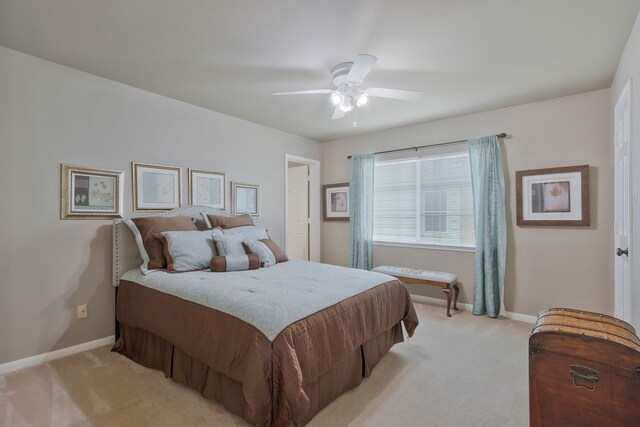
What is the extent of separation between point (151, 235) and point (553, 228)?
4.14 meters

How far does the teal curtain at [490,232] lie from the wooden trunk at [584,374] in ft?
7.23

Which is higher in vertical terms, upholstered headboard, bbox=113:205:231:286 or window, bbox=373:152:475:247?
window, bbox=373:152:475:247

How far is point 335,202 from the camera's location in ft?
17.1

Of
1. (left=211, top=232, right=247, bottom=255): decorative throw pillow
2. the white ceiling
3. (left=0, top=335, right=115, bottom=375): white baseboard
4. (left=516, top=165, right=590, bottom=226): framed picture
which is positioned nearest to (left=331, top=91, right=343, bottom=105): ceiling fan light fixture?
the white ceiling

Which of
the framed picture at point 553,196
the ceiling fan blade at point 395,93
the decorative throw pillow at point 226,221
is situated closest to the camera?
the ceiling fan blade at point 395,93

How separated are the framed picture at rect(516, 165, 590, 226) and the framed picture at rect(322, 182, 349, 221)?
7.95ft

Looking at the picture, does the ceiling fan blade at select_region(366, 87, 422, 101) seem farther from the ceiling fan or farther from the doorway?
the doorway

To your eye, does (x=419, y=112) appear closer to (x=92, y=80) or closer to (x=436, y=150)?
(x=436, y=150)

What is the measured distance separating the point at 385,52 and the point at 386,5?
54 centimetres

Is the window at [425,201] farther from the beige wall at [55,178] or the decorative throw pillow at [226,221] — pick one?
the beige wall at [55,178]

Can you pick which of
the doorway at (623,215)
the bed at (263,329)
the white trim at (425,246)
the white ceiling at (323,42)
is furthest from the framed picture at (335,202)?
the doorway at (623,215)

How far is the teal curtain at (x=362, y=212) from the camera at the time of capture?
473 cm

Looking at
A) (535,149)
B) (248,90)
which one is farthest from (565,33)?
(248,90)

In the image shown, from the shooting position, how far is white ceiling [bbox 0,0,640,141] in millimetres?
1867
